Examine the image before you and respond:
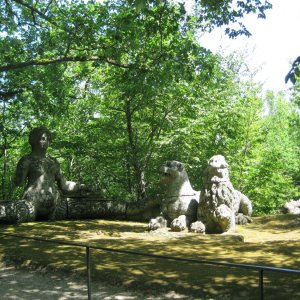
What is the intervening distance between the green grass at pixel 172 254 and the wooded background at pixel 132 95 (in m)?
3.03

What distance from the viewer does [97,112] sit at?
17234 mm

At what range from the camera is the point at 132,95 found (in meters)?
10.4

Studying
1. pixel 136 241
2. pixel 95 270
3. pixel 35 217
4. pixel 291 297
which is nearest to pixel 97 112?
pixel 35 217

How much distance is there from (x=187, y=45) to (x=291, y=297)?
6238mm

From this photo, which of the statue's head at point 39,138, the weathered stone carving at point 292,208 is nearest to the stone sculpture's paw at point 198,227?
the statue's head at point 39,138

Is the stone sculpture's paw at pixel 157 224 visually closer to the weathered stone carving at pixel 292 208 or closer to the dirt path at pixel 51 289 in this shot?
the dirt path at pixel 51 289

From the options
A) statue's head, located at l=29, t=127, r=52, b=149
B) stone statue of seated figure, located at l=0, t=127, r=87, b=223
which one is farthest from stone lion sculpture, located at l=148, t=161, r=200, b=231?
statue's head, located at l=29, t=127, r=52, b=149

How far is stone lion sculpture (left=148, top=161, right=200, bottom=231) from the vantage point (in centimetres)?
862

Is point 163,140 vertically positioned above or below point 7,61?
below

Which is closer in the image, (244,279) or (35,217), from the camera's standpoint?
(244,279)

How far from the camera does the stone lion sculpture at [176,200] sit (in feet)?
28.3

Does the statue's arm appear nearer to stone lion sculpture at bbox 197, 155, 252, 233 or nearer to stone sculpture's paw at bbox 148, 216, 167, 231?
stone sculpture's paw at bbox 148, 216, 167, 231

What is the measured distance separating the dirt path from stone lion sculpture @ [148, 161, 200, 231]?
11.4 ft

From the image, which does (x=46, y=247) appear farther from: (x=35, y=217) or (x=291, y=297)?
(x=291, y=297)
